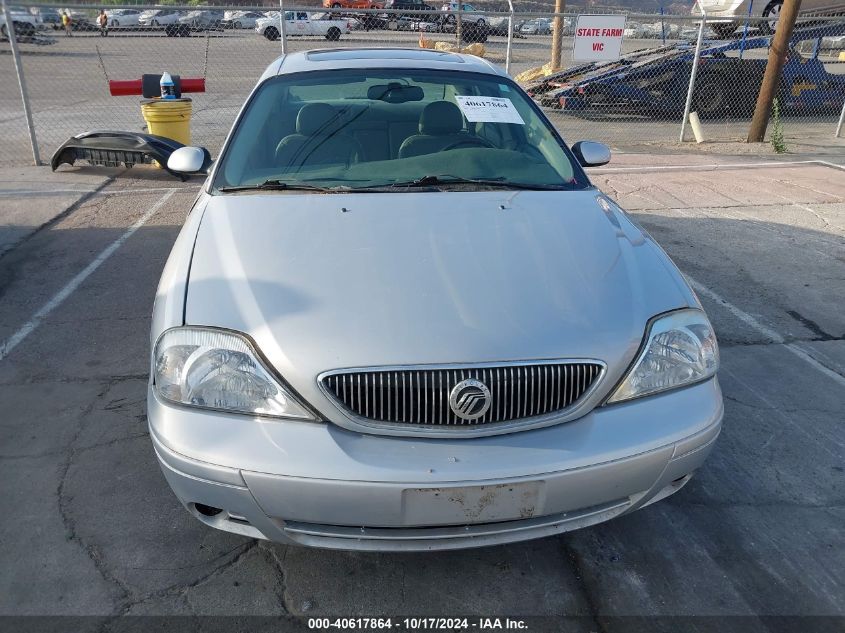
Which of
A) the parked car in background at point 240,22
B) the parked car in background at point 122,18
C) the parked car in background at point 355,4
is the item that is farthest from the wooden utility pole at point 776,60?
the parked car in background at point 355,4

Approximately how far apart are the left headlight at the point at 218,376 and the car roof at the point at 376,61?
6.97 ft

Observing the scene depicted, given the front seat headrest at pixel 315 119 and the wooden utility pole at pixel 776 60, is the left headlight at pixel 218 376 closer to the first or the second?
the front seat headrest at pixel 315 119

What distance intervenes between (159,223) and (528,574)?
5215mm

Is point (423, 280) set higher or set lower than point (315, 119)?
lower

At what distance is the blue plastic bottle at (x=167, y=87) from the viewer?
845 centimetres

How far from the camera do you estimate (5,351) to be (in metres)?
4.05

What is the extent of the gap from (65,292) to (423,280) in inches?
141

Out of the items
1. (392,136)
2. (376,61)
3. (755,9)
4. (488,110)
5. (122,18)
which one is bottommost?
(122,18)

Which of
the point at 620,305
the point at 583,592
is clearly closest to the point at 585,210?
the point at 620,305

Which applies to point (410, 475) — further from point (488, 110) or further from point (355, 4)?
point (355, 4)

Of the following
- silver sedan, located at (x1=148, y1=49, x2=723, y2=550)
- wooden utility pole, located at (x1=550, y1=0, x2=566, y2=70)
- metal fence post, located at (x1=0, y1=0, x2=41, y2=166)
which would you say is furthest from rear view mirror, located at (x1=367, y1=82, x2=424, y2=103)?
wooden utility pole, located at (x1=550, y1=0, x2=566, y2=70)

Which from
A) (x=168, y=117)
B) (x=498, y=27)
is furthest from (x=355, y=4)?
(x=168, y=117)

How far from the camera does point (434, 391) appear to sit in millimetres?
2088

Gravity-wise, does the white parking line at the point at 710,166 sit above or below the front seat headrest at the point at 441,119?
below
